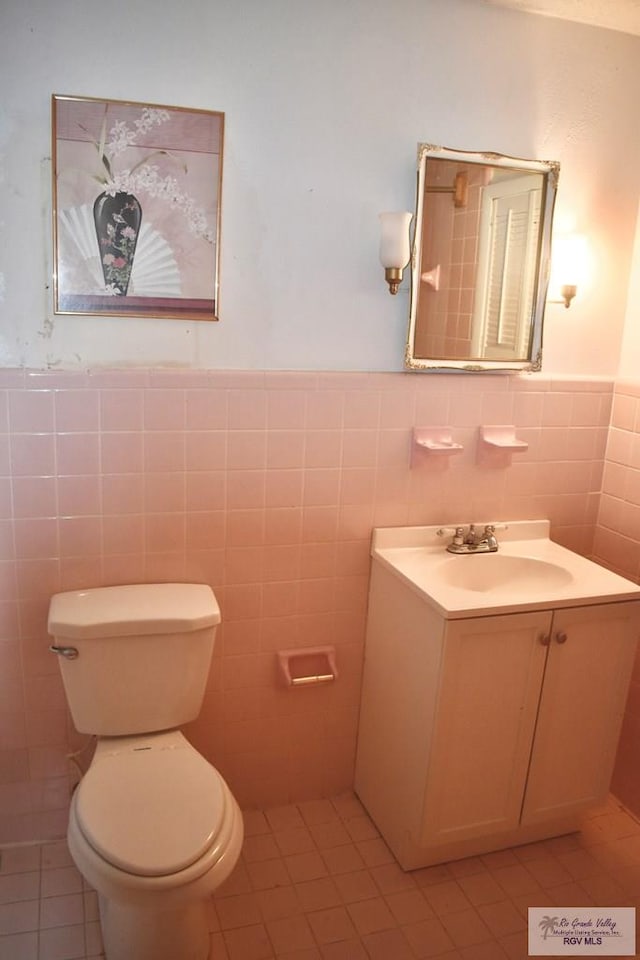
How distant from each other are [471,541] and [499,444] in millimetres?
313

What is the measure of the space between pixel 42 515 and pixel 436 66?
Answer: 5.36 ft

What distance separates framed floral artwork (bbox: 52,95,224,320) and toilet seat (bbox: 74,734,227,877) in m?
1.14

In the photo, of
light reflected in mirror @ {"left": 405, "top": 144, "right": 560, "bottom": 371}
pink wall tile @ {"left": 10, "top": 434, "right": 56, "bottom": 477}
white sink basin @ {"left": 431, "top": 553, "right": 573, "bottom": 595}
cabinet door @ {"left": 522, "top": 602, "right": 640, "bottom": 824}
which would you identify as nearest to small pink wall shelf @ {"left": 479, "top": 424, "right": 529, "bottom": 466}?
light reflected in mirror @ {"left": 405, "top": 144, "right": 560, "bottom": 371}

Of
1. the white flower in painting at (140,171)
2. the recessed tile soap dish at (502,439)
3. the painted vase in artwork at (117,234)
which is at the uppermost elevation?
the white flower in painting at (140,171)

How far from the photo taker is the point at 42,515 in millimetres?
2008

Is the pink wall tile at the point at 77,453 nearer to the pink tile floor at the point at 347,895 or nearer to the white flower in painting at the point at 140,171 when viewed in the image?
the white flower in painting at the point at 140,171

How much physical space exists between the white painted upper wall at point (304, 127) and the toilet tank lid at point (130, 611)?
2.03 ft

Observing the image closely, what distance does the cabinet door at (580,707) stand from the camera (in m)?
2.09

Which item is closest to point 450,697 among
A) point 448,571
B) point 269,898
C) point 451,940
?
point 448,571

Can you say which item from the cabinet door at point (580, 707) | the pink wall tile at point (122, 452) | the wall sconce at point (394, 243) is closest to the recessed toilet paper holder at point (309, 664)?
the cabinet door at point (580, 707)

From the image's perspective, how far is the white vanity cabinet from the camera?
2002 millimetres

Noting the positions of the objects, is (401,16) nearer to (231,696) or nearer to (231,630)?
(231,630)

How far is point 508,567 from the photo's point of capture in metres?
2.35

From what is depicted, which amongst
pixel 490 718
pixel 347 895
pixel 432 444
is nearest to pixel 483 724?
pixel 490 718
